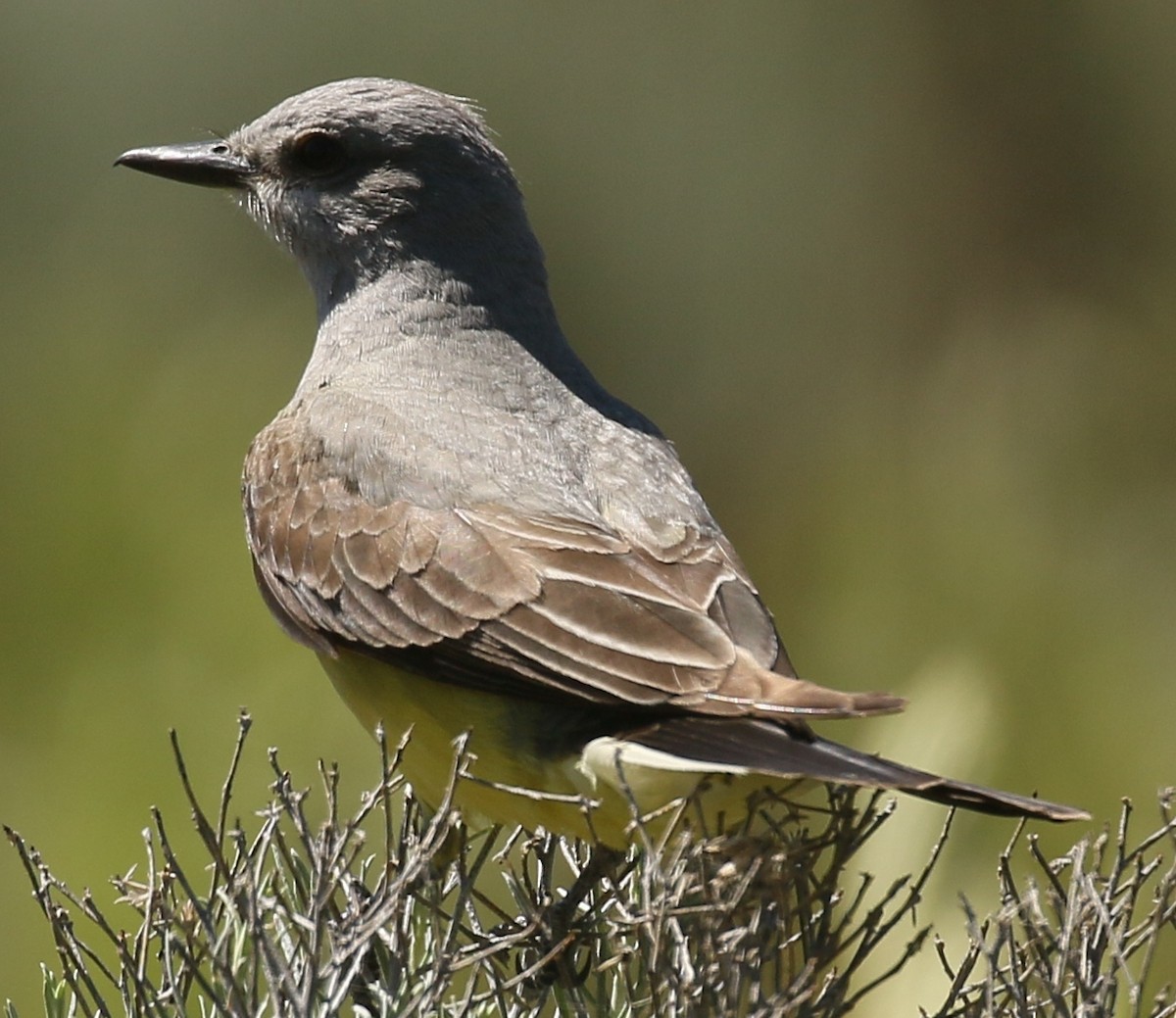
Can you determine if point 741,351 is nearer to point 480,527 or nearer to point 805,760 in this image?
point 480,527

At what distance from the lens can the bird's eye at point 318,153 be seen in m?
4.37

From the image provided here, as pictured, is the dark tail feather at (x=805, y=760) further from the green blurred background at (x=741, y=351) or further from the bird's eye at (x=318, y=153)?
the bird's eye at (x=318, y=153)

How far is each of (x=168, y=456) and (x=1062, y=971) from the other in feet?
7.18

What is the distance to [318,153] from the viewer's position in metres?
4.39

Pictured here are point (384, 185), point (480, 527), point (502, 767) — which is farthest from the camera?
point (384, 185)

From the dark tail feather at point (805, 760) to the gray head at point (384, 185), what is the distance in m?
1.71

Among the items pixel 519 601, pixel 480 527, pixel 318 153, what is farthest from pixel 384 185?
pixel 519 601

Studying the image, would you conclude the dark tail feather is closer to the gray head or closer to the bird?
the bird

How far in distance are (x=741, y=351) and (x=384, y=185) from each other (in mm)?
2465

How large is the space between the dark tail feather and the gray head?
1708mm

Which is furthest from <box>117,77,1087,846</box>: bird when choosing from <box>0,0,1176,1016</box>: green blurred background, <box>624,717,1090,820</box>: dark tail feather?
<box>0,0,1176,1016</box>: green blurred background

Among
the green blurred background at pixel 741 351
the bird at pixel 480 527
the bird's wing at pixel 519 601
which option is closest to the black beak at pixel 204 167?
the bird at pixel 480 527

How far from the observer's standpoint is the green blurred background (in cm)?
371

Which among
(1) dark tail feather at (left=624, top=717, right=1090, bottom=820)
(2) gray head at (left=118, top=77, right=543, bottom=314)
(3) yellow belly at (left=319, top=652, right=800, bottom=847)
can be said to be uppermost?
(2) gray head at (left=118, top=77, right=543, bottom=314)
